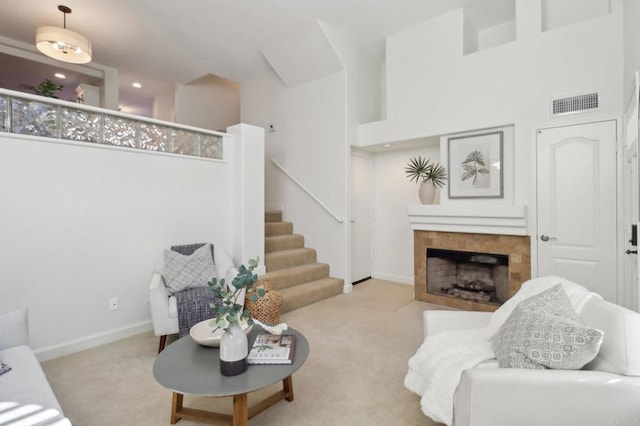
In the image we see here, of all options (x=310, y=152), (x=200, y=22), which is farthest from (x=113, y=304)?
(x=200, y=22)

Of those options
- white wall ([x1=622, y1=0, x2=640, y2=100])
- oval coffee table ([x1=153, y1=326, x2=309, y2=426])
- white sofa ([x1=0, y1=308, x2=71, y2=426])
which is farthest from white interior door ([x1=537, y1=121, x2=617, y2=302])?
white sofa ([x1=0, y1=308, x2=71, y2=426])

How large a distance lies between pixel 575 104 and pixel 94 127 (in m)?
4.59

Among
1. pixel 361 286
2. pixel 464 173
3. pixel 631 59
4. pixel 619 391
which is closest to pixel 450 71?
pixel 464 173

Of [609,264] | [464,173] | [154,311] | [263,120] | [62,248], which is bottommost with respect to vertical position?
[154,311]

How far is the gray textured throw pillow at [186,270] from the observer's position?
299cm

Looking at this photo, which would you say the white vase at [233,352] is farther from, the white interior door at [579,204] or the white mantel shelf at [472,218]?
the white interior door at [579,204]

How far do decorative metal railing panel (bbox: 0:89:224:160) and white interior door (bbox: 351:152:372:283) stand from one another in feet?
7.22

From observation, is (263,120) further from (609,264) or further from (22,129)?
(609,264)

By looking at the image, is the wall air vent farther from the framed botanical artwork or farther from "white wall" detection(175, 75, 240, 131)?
"white wall" detection(175, 75, 240, 131)

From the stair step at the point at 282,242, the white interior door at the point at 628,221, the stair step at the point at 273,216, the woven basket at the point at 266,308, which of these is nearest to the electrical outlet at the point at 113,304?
the woven basket at the point at 266,308

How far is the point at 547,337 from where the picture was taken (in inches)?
53.4

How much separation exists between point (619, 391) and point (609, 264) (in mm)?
2553

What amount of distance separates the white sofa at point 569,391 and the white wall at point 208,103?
21.2 ft

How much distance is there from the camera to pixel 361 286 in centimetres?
502
